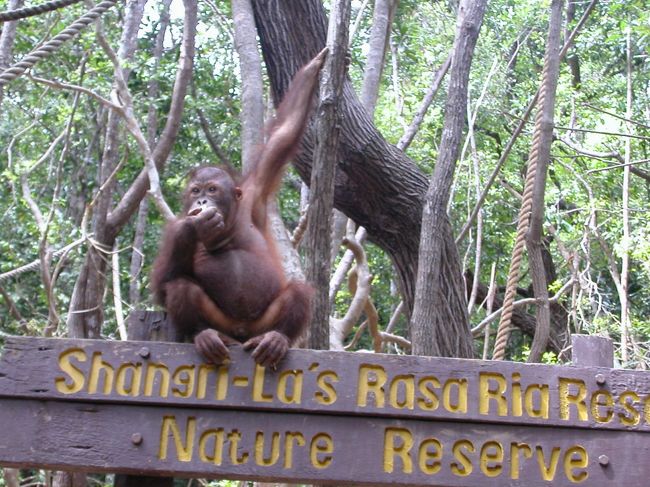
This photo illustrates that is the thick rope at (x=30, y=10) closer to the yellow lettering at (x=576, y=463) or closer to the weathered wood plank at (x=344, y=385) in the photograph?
the weathered wood plank at (x=344, y=385)

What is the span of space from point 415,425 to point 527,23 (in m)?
9.50

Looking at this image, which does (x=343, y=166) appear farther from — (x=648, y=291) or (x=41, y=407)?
(x=648, y=291)

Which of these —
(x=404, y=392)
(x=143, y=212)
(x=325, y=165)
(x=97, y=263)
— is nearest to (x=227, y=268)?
(x=325, y=165)

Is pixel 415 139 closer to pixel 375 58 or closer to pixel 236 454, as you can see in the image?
pixel 375 58

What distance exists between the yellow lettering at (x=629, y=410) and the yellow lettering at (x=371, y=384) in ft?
2.21

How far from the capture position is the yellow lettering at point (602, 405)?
2.46m

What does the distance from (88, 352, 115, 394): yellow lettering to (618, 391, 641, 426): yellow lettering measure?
4.72 feet

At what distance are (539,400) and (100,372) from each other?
49.1 inches

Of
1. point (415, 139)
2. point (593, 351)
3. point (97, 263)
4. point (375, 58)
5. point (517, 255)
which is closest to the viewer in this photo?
point (593, 351)

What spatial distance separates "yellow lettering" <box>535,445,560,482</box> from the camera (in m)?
2.42

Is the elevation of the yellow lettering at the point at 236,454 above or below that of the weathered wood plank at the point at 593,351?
below

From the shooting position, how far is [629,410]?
2.47 metres

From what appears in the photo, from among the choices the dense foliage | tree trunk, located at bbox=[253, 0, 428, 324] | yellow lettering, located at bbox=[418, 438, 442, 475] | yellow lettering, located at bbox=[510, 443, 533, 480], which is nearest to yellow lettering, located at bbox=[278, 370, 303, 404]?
yellow lettering, located at bbox=[418, 438, 442, 475]

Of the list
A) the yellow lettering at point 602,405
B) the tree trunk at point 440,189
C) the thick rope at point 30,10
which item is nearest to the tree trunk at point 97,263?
the tree trunk at point 440,189
